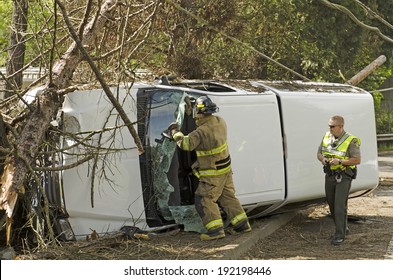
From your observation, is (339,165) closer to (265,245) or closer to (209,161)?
(265,245)

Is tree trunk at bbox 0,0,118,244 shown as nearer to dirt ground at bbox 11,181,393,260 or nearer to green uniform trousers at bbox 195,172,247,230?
dirt ground at bbox 11,181,393,260

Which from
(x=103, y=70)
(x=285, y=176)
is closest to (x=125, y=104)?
(x=103, y=70)

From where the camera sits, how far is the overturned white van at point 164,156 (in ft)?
29.0

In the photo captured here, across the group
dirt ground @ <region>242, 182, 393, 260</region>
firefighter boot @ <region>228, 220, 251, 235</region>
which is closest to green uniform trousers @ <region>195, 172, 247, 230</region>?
firefighter boot @ <region>228, 220, 251, 235</region>

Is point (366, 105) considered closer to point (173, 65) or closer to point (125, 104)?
point (173, 65)

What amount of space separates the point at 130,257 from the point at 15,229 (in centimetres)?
149

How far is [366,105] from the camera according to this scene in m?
11.3

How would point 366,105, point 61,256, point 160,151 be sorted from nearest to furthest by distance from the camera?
point 61,256
point 160,151
point 366,105

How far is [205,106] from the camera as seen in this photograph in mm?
8812

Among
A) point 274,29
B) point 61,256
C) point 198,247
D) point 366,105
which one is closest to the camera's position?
point 61,256

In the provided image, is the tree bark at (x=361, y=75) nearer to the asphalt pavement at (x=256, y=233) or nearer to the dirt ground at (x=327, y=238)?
the dirt ground at (x=327, y=238)

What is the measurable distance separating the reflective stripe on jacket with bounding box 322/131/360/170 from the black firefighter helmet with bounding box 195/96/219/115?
1.60 metres

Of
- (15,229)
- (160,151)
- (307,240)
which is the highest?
(160,151)

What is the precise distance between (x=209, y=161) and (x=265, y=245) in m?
1.28
